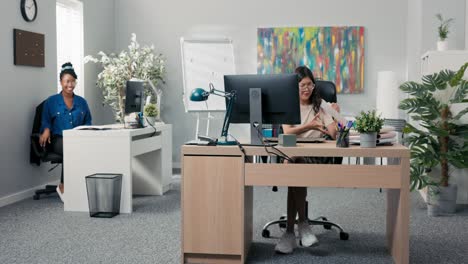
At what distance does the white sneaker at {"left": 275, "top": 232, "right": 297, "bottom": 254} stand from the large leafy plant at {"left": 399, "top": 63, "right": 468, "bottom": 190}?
1664mm

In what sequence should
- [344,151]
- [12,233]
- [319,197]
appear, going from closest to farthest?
[344,151]
[12,233]
[319,197]

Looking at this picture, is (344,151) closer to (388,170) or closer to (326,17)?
(388,170)

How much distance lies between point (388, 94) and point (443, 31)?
4.17 ft

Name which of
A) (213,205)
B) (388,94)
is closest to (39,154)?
(213,205)

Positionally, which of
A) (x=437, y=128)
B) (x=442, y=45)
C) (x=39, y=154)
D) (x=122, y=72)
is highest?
(x=442, y=45)

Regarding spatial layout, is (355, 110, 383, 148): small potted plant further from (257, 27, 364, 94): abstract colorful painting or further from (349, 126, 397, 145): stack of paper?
(257, 27, 364, 94): abstract colorful painting

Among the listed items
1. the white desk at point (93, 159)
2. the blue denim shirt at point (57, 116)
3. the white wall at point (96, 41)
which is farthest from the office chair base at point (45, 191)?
the white wall at point (96, 41)

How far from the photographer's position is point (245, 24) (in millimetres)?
7816

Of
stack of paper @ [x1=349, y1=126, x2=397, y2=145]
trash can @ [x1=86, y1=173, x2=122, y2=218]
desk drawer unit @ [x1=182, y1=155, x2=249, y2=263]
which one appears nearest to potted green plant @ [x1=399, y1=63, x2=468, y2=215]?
stack of paper @ [x1=349, y1=126, x2=397, y2=145]

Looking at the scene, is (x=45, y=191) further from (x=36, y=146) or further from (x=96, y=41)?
(x=96, y=41)

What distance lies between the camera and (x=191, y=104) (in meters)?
7.66

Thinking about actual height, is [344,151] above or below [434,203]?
above

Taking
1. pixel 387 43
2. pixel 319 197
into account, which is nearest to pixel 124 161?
pixel 319 197

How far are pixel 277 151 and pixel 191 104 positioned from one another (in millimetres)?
4395
